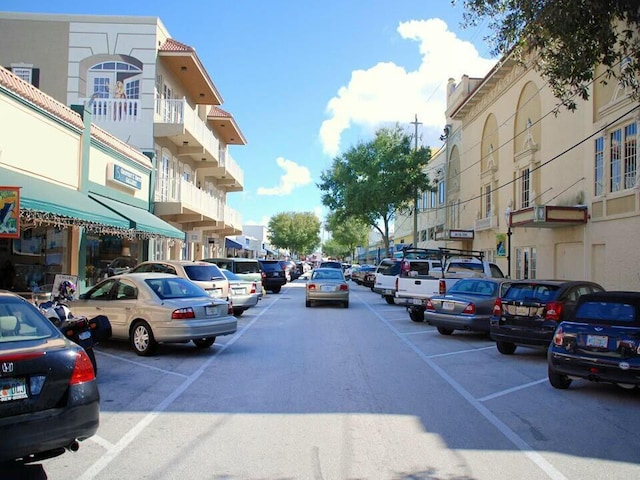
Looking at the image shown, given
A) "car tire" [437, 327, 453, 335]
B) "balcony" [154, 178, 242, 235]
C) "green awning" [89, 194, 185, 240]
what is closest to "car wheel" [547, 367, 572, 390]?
"car tire" [437, 327, 453, 335]

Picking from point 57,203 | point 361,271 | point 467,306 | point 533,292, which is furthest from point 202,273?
point 361,271

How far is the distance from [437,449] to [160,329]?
6190 millimetres

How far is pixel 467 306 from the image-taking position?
44.2 ft

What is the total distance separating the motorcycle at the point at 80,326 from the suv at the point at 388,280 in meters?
15.3

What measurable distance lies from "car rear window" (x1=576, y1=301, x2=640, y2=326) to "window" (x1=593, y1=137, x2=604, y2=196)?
14059mm

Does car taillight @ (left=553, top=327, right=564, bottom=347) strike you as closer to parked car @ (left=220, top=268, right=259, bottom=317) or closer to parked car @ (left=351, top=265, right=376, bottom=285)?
parked car @ (left=220, top=268, right=259, bottom=317)

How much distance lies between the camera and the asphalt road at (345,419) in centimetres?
504

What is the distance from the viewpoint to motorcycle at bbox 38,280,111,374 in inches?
314

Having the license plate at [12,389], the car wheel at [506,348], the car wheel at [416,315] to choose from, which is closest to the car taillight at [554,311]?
the car wheel at [506,348]

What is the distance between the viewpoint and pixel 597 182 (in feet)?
69.3

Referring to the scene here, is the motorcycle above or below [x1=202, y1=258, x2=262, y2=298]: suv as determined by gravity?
below

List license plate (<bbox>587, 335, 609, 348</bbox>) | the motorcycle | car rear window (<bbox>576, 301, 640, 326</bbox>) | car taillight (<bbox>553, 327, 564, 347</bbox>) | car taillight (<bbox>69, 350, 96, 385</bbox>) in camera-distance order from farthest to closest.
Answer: car taillight (<bbox>553, 327, 564, 347</bbox>) → the motorcycle → car rear window (<bbox>576, 301, 640, 326</bbox>) → license plate (<bbox>587, 335, 609, 348</bbox>) → car taillight (<bbox>69, 350, 96, 385</bbox>)

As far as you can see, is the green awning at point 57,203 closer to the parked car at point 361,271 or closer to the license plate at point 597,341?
the license plate at point 597,341

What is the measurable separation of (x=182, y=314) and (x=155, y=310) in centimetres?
51
